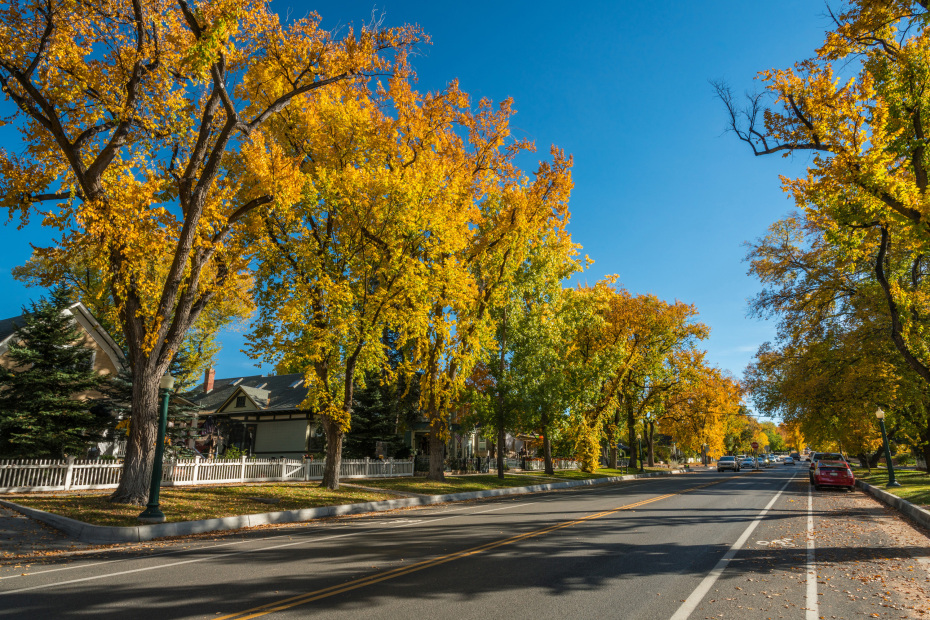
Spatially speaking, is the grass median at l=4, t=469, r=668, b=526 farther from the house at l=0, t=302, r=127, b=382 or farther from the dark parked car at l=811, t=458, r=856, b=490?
the dark parked car at l=811, t=458, r=856, b=490

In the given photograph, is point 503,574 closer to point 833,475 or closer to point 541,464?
point 833,475

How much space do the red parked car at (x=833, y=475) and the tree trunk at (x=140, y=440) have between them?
2832cm

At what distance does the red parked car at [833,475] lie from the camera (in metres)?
24.6

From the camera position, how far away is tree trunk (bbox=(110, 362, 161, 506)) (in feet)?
42.2

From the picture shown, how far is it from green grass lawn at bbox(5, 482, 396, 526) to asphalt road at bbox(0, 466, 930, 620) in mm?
2703

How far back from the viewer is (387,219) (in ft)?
59.5

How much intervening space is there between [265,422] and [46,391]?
16.7 meters

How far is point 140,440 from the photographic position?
13055 millimetres

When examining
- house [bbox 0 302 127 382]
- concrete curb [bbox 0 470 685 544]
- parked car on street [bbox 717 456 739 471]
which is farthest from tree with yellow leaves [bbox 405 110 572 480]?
parked car on street [bbox 717 456 739 471]

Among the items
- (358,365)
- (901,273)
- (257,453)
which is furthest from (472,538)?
(257,453)

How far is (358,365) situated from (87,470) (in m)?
9.68

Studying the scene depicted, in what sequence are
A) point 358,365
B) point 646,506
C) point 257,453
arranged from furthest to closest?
point 257,453, point 358,365, point 646,506

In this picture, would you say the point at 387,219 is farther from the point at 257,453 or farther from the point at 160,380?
the point at 257,453

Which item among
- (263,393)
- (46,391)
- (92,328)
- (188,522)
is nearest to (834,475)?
(188,522)
